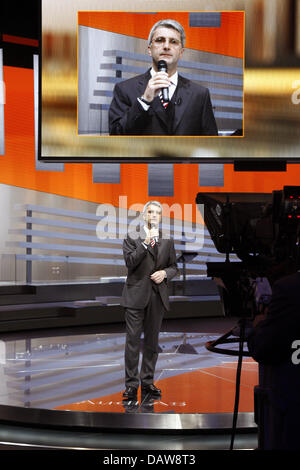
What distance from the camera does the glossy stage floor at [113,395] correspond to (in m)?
3.17

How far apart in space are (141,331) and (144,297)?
0.23 meters

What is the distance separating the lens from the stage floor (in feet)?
10.8

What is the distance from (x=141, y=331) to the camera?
376 cm

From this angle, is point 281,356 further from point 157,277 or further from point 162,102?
point 157,277

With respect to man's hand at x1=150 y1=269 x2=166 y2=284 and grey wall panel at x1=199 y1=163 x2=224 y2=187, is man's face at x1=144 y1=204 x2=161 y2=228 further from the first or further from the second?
grey wall panel at x1=199 y1=163 x2=224 y2=187

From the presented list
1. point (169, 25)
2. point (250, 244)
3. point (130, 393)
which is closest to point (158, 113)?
point (169, 25)

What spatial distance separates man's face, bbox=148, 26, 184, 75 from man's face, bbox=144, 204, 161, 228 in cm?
90

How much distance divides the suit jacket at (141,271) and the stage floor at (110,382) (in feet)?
2.11

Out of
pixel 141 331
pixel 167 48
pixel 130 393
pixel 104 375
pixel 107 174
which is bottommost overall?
pixel 104 375

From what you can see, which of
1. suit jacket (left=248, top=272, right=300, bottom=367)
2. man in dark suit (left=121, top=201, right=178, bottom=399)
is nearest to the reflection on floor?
man in dark suit (left=121, top=201, right=178, bottom=399)

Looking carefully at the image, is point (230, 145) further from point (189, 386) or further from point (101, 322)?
point (101, 322)

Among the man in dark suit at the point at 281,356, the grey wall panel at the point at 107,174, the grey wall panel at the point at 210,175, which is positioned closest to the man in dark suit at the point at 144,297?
the grey wall panel at the point at 107,174

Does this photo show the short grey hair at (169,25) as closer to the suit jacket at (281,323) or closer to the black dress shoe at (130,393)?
the suit jacket at (281,323)
